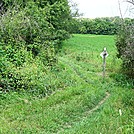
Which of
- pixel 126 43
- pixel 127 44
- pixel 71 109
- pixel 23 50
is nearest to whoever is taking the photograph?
pixel 71 109

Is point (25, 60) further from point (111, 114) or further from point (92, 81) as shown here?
point (111, 114)

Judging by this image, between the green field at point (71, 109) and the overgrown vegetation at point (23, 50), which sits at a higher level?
the overgrown vegetation at point (23, 50)

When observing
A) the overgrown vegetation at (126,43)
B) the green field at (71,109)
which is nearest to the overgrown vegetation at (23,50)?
the green field at (71,109)

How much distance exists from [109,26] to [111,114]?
35.2 meters

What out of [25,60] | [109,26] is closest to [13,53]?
[25,60]

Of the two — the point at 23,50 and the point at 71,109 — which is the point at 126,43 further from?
the point at 71,109

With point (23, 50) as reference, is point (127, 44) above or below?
above

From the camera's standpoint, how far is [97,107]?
319 inches

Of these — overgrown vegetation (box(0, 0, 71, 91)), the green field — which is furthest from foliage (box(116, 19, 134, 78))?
overgrown vegetation (box(0, 0, 71, 91))

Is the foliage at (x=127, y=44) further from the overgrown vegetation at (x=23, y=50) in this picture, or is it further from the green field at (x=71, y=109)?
the overgrown vegetation at (x=23, y=50)

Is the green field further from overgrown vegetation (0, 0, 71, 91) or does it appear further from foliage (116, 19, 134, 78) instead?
foliage (116, 19, 134, 78)

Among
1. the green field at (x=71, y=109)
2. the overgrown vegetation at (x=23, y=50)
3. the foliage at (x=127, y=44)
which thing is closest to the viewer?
the green field at (x=71, y=109)

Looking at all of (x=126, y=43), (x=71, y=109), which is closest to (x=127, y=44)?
(x=126, y=43)

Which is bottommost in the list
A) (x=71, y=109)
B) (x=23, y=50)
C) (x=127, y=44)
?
(x=71, y=109)
